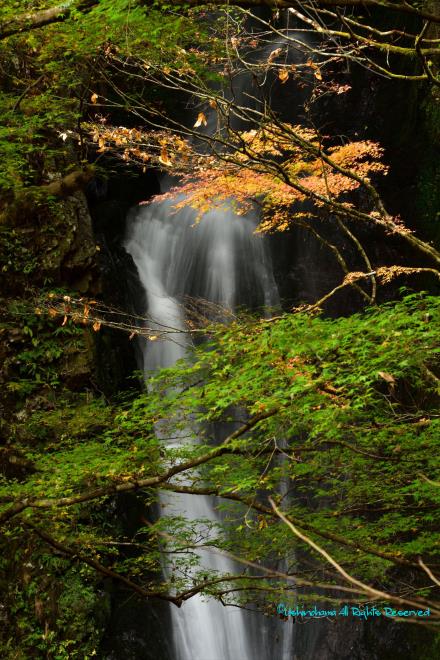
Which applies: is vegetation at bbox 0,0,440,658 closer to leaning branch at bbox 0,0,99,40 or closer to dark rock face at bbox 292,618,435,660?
leaning branch at bbox 0,0,99,40

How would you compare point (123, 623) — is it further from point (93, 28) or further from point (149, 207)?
point (149, 207)

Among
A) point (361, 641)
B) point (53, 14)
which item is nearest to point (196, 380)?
point (53, 14)

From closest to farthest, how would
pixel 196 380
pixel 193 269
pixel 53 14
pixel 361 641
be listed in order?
pixel 53 14 < pixel 196 380 < pixel 361 641 < pixel 193 269

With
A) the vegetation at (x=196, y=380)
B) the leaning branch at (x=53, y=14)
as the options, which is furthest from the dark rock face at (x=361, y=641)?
the leaning branch at (x=53, y=14)

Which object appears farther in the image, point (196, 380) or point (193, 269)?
point (193, 269)

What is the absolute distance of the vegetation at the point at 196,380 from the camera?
4258 millimetres

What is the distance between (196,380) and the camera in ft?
20.6

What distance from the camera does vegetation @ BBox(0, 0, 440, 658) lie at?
168 inches

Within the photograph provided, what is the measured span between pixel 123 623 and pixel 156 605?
0.78 m

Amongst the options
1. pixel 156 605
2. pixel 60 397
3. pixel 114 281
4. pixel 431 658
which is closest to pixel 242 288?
pixel 114 281

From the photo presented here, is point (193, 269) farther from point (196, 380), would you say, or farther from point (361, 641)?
point (361, 641)

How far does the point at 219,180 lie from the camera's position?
28.7 feet

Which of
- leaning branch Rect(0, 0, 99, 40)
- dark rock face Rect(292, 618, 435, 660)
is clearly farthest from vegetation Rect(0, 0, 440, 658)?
dark rock face Rect(292, 618, 435, 660)

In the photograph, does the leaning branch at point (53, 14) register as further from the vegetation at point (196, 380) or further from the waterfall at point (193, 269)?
the waterfall at point (193, 269)
